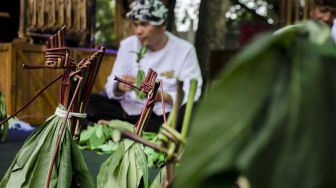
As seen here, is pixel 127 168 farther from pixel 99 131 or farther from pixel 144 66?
pixel 144 66

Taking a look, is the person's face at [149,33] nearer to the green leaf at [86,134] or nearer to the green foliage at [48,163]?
the green leaf at [86,134]

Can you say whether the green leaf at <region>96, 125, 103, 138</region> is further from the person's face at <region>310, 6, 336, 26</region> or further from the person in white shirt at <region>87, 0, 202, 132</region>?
the person's face at <region>310, 6, 336, 26</region>

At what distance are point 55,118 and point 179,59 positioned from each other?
241 cm

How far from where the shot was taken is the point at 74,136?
3.86ft

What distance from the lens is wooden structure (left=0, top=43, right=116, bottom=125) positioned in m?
4.35

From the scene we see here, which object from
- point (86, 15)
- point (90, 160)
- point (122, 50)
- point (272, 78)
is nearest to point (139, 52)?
point (122, 50)

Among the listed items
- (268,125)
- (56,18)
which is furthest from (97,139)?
(268,125)

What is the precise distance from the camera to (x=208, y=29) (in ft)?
23.0

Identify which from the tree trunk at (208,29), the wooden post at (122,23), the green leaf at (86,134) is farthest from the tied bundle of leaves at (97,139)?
the tree trunk at (208,29)

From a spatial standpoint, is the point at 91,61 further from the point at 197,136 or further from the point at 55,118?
the point at 197,136

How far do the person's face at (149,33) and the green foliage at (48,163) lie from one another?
7.28 feet

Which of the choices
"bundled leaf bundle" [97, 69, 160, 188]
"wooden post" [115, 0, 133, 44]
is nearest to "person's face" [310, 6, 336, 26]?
"bundled leaf bundle" [97, 69, 160, 188]

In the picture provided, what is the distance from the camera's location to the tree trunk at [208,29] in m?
6.65

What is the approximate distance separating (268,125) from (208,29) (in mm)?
6635
